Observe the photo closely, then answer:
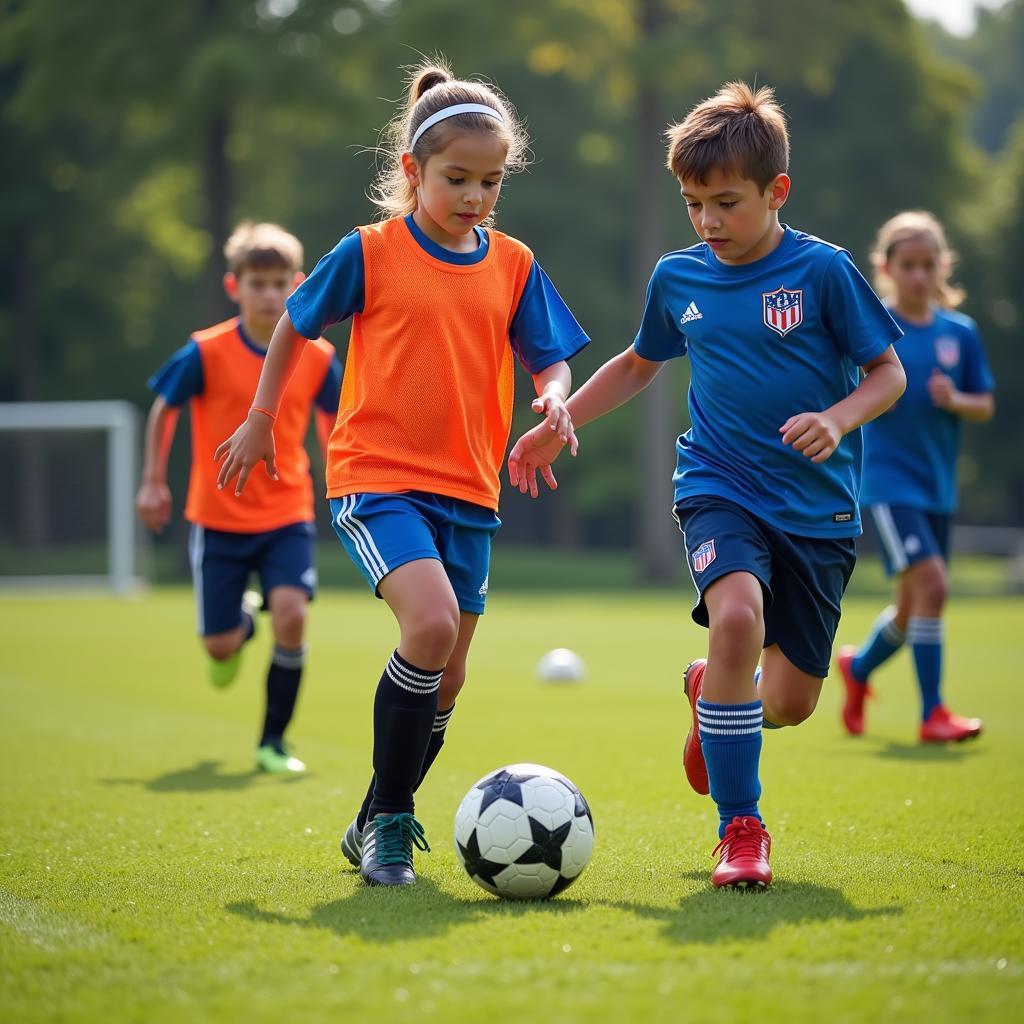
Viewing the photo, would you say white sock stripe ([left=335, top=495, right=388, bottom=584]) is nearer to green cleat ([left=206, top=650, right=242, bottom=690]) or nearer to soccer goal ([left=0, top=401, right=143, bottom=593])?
green cleat ([left=206, top=650, right=242, bottom=690])

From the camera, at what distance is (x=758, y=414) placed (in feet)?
14.9

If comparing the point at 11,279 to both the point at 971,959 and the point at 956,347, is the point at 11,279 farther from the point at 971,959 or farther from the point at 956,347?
the point at 971,959

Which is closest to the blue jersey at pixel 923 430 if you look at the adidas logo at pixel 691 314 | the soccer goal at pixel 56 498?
the adidas logo at pixel 691 314

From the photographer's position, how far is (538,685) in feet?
36.0

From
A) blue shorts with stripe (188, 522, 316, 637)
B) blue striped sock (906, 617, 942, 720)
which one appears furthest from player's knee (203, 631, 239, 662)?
blue striped sock (906, 617, 942, 720)

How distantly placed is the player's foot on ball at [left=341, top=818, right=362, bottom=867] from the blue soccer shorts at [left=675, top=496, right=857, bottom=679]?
122 centimetres

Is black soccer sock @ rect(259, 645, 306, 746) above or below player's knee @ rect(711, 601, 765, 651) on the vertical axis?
below

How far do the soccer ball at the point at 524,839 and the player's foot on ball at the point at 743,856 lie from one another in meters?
0.37

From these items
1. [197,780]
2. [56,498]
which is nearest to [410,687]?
[197,780]

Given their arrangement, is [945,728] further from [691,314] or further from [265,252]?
[265,252]

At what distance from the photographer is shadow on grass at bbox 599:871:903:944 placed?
3559mm

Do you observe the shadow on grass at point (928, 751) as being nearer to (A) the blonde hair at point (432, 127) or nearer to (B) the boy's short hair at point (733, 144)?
(B) the boy's short hair at point (733, 144)

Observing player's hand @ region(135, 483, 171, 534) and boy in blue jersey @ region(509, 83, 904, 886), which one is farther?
player's hand @ region(135, 483, 171, 534)

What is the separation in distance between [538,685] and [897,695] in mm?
2537
